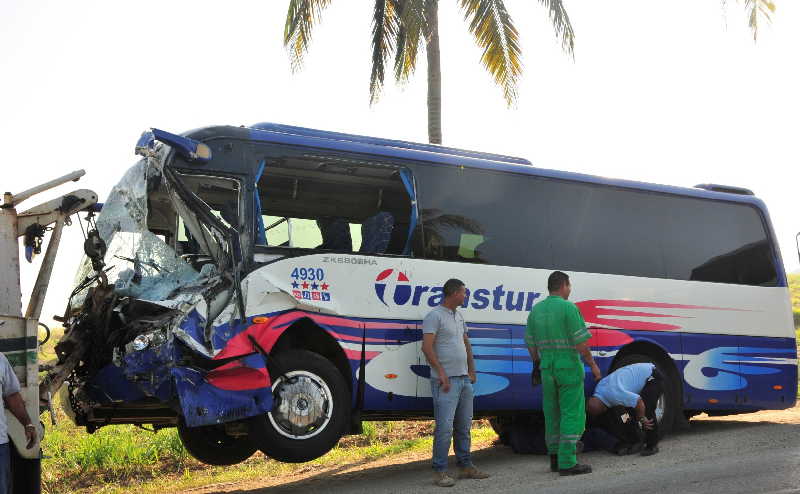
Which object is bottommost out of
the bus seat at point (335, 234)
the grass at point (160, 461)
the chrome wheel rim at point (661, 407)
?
the grass at point (160, 461)

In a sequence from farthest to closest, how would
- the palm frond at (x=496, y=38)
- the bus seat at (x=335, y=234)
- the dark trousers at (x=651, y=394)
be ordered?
the palm frond at (x=496, y=38) < the dark trousers at (x=651, y=394) < the bus seat at (x=335, y=234)

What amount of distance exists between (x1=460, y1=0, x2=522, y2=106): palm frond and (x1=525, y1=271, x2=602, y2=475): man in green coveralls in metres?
9.00

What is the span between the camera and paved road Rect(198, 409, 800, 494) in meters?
8.27

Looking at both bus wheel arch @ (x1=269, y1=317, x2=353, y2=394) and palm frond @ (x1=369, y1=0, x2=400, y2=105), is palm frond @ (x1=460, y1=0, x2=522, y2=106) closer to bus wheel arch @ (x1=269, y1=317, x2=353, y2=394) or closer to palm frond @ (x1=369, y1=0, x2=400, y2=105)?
palm frond @ (x1=369, y1=0, x2=400, y2=105)

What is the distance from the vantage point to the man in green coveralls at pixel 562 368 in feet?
30.7

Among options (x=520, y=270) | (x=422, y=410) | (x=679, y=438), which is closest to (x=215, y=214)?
(x=422, y=410)

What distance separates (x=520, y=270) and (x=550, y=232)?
28.3 inches

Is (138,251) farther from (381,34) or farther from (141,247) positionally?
(381,34)

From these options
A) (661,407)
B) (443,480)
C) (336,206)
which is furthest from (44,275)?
(661,407)

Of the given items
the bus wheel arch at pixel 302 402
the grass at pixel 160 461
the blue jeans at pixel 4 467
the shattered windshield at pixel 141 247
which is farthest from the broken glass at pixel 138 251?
the grass at pixel 160 461

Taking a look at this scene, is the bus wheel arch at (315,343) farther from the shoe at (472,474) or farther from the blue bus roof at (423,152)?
the blue bus roof at (423,152)

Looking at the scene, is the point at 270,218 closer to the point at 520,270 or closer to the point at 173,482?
the point at 520,270

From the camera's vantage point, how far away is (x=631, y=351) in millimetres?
12180

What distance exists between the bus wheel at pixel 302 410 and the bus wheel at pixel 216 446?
143 centimetres
